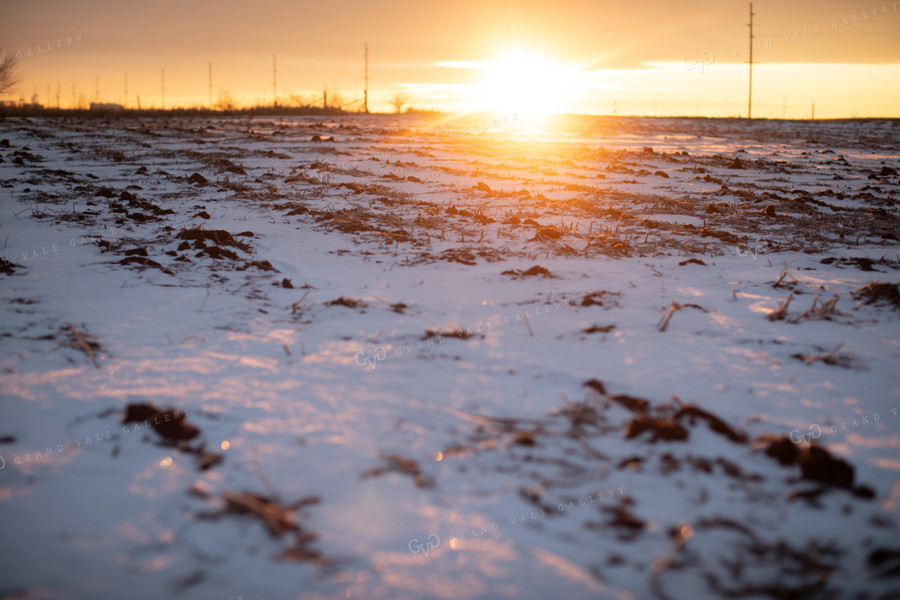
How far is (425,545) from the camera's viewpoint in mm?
1740

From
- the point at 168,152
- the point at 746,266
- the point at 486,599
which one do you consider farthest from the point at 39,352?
the point at 168,152

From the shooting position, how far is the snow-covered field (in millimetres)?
1671

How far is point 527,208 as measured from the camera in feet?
23.4

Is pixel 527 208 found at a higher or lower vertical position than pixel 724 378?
higher

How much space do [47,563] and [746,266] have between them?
5099mm

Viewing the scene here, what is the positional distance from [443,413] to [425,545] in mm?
742

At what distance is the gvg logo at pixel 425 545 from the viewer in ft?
5.65

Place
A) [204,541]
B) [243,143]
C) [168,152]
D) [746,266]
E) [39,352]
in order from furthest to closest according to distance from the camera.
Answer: [243,143], [168,152], [746,266], [39,352], [204,541]

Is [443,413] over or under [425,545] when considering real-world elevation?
over

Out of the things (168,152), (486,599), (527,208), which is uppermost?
(168,152)

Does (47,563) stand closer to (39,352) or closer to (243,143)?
(39,352)

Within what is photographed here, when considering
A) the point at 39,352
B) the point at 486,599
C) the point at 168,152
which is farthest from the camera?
the point at 168,152

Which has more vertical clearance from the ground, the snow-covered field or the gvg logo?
the snow-covered field

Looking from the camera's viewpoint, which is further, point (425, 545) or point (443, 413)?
point (443, 413)
